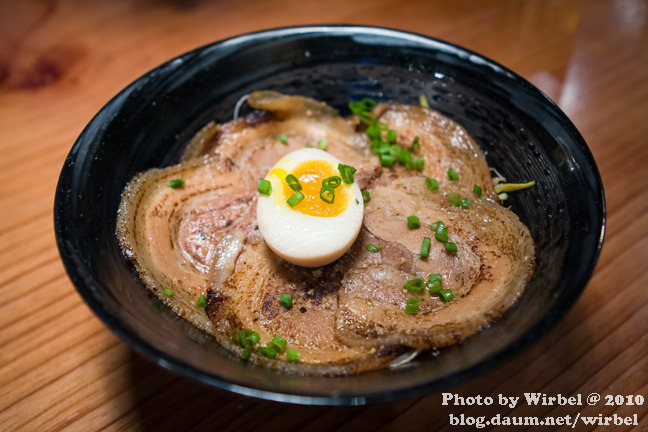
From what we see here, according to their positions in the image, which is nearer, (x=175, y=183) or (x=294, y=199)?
(x=294, y=199)

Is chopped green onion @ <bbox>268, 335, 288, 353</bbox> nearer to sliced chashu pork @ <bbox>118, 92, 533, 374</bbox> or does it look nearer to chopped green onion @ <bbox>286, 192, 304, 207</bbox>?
sliced chashu pork @ <bbox>118, 92, 533, 374</bbox>

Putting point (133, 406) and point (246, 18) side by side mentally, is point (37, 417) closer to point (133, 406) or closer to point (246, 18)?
point (133, 406)

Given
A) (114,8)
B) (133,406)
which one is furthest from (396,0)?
(133,406)

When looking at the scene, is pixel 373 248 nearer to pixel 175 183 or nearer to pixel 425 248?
pixel 425 248

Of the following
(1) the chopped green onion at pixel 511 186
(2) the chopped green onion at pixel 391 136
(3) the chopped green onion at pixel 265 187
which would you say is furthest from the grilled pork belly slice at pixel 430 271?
(3) the chopped green onion at pixel 265 187

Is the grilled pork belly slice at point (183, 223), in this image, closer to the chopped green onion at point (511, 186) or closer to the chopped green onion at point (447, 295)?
the chopped green onion at point (447, 295)

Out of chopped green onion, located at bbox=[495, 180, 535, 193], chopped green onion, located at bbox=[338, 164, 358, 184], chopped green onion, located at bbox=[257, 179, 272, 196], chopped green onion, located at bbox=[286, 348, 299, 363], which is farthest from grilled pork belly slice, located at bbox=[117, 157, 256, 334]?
chopped green onion, located at bbox=[495, 180, 535, 193]

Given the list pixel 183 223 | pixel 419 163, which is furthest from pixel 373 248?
pixel 183 223
